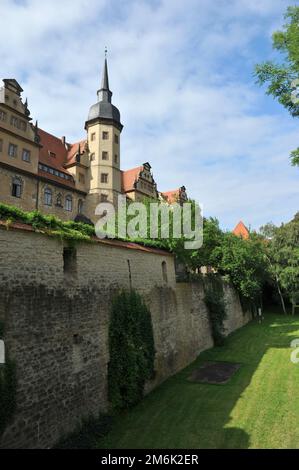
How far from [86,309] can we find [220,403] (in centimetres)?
580

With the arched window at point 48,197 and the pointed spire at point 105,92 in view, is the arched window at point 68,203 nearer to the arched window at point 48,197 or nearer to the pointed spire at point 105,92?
the arched window at point 48,197

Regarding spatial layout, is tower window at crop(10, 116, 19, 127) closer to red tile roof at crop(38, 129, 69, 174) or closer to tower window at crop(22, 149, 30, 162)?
tower window at crop(22, 149, 30, 162)

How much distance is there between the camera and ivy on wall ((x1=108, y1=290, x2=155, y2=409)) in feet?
36.8

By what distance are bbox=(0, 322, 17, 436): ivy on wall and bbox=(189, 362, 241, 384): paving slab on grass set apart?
8.81 meters

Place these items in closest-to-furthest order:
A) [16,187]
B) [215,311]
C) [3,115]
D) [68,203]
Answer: [215,311]
[3,115]
[16,187]
[68,203]

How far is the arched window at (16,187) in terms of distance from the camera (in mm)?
27641

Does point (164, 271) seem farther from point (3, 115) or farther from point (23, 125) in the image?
point (23, 125)

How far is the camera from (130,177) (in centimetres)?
4241

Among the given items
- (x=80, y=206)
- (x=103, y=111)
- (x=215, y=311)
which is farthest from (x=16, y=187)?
(x=215, y=311)

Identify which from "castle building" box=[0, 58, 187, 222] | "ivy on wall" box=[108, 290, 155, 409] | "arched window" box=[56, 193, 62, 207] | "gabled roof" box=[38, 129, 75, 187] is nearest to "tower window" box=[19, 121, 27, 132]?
"castle building" box=[0, 58, 187, 222]

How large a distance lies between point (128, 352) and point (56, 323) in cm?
352

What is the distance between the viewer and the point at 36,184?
97.6 ft
